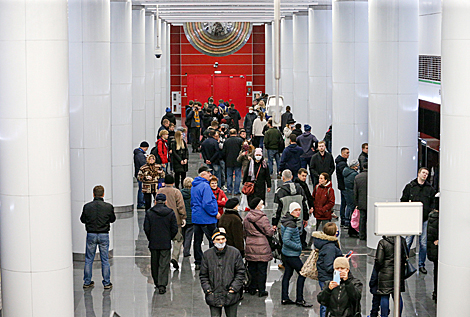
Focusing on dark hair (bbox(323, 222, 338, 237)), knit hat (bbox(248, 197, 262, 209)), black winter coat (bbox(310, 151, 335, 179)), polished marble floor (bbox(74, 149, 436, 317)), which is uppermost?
black winter coat (bbox(310, 151, 335, 179))

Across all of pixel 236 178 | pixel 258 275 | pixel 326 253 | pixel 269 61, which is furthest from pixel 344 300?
pixel 269 61

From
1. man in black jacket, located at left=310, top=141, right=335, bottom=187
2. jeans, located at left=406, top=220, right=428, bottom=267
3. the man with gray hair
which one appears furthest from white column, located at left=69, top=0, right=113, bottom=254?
jeans, located at left=406, top=220, right=428, bottom=267

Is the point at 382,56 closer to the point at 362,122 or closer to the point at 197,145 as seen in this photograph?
the point at 362,122

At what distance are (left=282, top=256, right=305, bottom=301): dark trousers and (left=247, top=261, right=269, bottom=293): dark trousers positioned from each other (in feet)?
1.40

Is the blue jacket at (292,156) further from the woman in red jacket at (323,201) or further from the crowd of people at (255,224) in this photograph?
the woman in red jacket at (323,201)

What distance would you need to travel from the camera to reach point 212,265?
865cm

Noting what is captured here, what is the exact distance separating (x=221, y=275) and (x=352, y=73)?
9.49 m

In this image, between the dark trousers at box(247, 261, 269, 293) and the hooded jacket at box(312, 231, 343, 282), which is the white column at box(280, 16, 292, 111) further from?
the hooded jacket at box(312, 231, 343, 282)

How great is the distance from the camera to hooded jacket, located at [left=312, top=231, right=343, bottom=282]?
909 cm

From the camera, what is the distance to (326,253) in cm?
910

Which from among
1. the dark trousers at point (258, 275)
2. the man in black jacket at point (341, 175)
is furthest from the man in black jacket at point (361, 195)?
the dark trousers at point (258, 275)

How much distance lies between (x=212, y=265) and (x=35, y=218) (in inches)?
86.0

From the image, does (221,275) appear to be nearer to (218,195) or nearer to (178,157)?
(218,195)

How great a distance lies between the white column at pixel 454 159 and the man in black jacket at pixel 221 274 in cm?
252
